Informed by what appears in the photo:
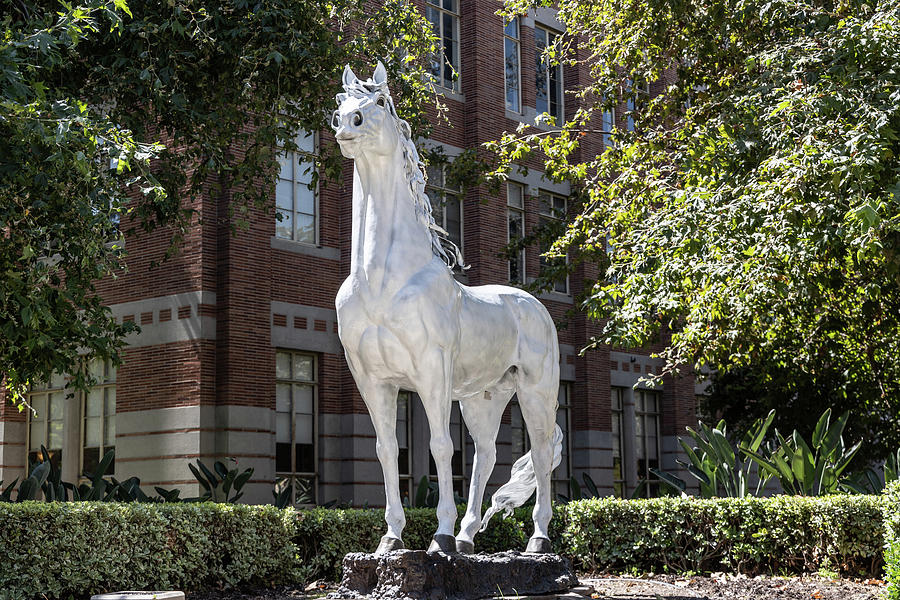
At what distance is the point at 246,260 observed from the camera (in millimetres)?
18125

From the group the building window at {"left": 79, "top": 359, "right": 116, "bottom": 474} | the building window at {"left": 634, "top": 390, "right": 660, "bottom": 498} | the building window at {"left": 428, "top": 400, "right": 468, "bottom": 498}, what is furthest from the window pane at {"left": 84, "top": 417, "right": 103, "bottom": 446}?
the building window at {"left": 634, "top": 390, "right": 660, "bottom": 498}

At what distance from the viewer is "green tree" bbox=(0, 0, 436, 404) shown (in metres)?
8.84

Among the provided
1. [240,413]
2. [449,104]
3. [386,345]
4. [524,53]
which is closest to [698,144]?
[386,345]

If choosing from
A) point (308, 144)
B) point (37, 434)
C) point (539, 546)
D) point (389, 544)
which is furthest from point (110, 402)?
point (389, 544)

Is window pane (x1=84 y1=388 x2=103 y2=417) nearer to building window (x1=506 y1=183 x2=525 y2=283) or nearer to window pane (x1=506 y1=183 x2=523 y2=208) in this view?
building window (x1=506 y1=183 x2=525 y2=283)

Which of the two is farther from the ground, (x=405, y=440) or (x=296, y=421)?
(x=296, y=421)

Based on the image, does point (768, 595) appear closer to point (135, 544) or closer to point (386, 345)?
point (386, 345)

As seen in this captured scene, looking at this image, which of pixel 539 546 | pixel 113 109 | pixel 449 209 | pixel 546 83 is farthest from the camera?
pixel 546 83

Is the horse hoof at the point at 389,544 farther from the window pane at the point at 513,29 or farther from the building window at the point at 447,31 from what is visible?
the window pane at the point at 513,29

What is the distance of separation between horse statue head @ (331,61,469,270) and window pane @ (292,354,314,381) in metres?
12.5

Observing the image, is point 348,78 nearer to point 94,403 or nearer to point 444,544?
point 444,544

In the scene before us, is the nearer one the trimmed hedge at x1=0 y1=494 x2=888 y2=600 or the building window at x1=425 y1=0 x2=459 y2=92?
the trimmed hedge at x1=0 y1=494 x2=888 y2=600

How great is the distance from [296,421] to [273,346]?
1.60 m

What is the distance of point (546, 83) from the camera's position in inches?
1006
